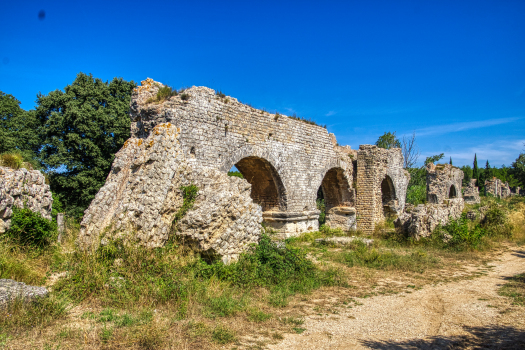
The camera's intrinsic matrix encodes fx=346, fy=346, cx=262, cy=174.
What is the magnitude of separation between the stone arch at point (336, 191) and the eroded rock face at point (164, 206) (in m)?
8.15

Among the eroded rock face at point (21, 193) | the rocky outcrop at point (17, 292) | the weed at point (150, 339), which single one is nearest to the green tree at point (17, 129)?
the eroded rock face at point (21, 193)

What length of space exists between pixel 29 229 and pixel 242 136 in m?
5.21

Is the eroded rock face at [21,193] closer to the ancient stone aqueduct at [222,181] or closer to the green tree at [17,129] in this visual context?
the ancient stone aqueduct at [222,181]

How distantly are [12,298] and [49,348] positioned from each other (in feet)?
3.31

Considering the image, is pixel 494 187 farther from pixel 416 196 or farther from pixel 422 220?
pixel 422 220

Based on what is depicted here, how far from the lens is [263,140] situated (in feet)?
32.7

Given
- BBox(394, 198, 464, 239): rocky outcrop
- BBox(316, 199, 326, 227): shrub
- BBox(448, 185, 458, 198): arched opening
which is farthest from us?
BBox(448, 185, 458, 198): arched opening

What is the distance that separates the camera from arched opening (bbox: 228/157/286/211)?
1057 cm

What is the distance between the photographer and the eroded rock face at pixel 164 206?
5211mm

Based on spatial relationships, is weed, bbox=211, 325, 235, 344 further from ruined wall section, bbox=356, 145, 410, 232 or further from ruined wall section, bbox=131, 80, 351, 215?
ruined wall section, bbox=356, 145, 410, 232

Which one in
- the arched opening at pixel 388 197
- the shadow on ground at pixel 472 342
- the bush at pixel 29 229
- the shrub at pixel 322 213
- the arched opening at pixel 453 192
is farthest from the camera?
the arched opening at pixel 453 192

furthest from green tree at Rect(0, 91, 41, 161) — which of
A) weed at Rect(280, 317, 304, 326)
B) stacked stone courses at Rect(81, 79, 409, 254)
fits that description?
weed at Rect(280, 317, 304, 326)

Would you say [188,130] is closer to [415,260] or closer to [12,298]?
[12,298]

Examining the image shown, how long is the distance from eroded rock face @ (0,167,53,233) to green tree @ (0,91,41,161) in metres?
9.56
